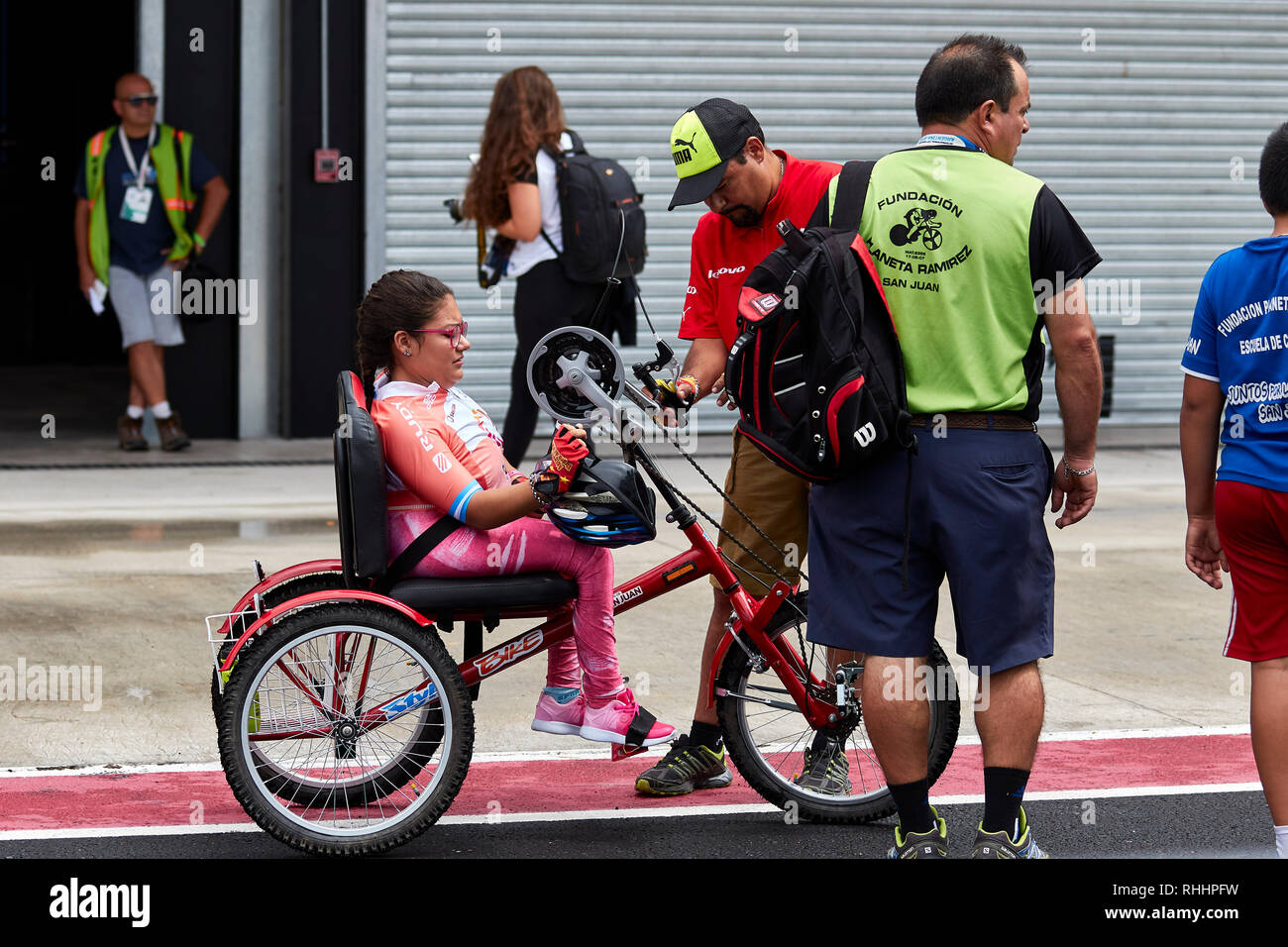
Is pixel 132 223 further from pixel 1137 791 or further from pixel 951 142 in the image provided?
pixel 951 142

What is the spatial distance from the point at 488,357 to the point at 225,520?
10.7ft

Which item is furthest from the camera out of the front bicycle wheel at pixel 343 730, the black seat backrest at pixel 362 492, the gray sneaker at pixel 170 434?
the gray sneaker at pixel 170 434

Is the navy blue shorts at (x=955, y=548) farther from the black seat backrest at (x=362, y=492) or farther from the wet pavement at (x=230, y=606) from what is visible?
the wet pavement at (x=230, y=606)

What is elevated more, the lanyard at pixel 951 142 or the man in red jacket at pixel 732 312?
the lanyard at pixel 951 142

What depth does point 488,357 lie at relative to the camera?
11.9 meters

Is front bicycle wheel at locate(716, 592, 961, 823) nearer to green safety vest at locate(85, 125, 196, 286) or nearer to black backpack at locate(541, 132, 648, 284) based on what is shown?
black backpack at locate(541, 132, 648, 284)

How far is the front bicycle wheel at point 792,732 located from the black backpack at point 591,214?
3.77 metres

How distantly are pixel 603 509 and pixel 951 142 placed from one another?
126cm

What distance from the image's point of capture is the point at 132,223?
10.6m

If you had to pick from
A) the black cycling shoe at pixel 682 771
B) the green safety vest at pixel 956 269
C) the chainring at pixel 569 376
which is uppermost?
the green safety vest at pixel 956 269

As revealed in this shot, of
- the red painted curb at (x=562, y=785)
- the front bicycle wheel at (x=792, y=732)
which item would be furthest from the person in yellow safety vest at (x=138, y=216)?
the front bicycle wheel at (x=792, y=732)

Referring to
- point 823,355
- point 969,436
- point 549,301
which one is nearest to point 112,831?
point 823,355

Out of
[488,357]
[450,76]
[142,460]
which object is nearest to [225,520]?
[142,460]

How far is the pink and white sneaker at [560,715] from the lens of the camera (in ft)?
15.9
